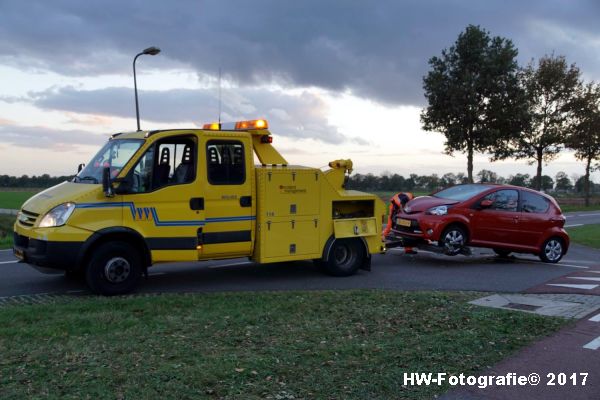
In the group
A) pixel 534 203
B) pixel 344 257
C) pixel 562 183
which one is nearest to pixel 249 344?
pixel 344 257

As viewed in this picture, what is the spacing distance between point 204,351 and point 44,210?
3649 millimetres

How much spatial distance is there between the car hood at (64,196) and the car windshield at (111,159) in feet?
0.75

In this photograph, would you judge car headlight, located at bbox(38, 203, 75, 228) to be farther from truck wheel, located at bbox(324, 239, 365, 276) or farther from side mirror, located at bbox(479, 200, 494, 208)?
side mirror, located at bbox(479, 200, 494, 208)

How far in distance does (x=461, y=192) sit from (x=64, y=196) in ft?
27.1

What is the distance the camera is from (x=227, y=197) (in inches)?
339

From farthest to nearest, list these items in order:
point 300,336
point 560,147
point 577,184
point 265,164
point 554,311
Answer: point 577,184, point 560,147, point 265,164, point 554,311, point 300,336

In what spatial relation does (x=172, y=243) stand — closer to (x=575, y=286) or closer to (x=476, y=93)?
(x=575, y=286)

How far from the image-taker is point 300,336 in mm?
5863

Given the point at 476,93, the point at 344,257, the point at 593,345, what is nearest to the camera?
the point at 593,345

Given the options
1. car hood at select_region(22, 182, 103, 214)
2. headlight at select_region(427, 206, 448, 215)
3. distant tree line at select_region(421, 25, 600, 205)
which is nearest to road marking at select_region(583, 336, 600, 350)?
headlight at select_region(427, 206, 448, 215)

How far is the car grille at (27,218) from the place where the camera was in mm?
7694

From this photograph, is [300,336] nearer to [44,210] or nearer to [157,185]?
[157,185]

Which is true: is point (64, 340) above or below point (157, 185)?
below

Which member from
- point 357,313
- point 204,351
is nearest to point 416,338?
point 357,313
